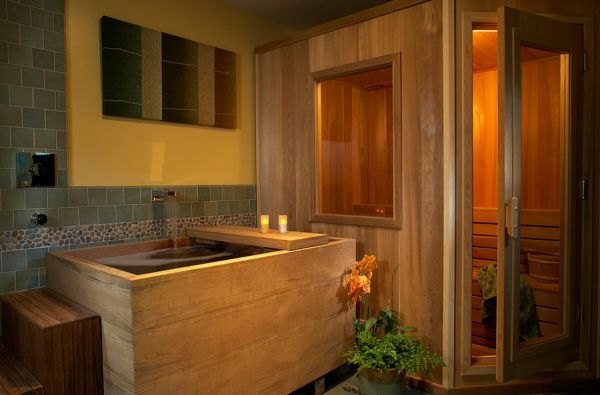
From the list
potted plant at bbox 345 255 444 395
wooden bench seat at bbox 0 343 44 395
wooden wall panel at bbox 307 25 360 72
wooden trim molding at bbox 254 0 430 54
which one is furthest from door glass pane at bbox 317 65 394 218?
wooden bench seat at bbox 0 343 44 395

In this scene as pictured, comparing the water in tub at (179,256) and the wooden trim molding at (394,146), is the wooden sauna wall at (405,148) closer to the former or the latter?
the wooden trim molding at (394,146)

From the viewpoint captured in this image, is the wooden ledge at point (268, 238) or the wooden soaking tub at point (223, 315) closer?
the wooden soaking tub at point (223, 315)

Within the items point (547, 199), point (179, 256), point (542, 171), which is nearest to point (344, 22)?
point (542, 171)

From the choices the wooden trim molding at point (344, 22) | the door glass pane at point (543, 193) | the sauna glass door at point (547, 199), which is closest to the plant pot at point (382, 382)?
the sauna glass door at point (547, 199)

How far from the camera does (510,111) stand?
6.11 ft

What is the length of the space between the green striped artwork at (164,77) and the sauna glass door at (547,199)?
181cm

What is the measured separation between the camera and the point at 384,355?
2031mm

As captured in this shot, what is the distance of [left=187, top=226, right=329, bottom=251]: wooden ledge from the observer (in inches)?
79.7

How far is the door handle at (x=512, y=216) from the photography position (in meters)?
1.86

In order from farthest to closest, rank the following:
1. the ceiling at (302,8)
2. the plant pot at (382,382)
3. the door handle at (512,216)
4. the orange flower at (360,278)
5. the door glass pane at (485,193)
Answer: the ceiling at (302,8)
the door glass pane at (485,193)
the orange flower at (360,278)
the plant pot at (382,382)
the door handle at (512,216)

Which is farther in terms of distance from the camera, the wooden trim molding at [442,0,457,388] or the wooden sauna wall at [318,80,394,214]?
the wooden sauna wall at [318,80,394,214]

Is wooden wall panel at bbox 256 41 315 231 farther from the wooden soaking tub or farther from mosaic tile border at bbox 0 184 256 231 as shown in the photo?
the wooden soaking tub

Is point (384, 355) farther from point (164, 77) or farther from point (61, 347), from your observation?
point (164, 77)

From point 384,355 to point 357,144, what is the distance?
4.12ft
